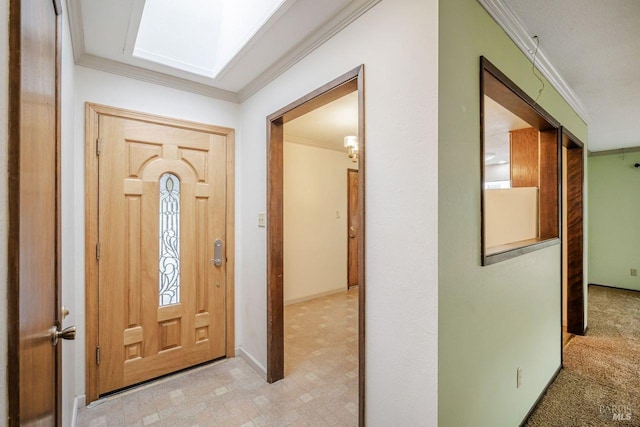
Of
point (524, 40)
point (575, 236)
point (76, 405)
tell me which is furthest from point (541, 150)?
point (76, 405)

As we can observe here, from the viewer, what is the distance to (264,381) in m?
2.28

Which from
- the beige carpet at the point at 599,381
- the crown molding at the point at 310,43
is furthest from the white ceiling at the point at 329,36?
the beige carpet at the point at 599,381

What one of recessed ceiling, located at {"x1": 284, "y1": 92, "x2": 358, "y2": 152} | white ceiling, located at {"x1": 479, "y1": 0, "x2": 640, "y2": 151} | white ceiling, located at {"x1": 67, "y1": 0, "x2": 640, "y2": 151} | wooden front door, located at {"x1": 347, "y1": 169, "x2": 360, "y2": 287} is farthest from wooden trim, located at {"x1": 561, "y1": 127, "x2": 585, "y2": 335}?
wooden front door, located at {"x1": 347, "y1": 169, "x2": 360, "y2": 287}

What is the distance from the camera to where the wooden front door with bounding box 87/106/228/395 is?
2.08 m

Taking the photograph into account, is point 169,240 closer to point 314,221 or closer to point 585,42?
point 314,221

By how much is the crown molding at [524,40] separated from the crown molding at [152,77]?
6.71 ft

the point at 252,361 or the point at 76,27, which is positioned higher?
the point at 76,27

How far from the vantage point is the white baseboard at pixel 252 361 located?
2.32 m

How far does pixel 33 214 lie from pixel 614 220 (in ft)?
24.2

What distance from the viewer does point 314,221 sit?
15.1ft

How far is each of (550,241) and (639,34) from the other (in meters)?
1.42

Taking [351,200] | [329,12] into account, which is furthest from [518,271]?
[351,200]

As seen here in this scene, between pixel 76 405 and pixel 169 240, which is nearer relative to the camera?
pixel 76 405

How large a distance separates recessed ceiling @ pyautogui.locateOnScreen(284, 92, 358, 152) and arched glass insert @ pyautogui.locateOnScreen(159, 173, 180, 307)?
5.09 feet
